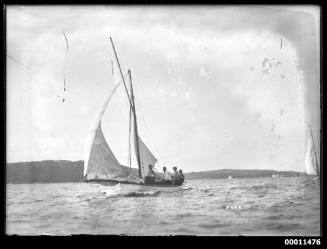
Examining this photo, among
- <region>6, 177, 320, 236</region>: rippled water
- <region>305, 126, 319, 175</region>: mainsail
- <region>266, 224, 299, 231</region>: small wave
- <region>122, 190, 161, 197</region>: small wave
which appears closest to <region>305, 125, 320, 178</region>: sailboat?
<region>305, 126, 319, 175</region>: mainsail

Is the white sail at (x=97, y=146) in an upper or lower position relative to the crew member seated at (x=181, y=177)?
upper

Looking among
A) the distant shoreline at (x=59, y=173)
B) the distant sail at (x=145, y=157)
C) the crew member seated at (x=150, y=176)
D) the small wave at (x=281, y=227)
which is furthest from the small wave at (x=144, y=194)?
the small wave at (x=281, y=227)

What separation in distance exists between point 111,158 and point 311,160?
78.1 inches

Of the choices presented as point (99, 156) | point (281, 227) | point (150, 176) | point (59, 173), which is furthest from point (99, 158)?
point (281, 227)

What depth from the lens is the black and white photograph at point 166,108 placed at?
446 cm

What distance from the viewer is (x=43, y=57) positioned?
4.55 meters

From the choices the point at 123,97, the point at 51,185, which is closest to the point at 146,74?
the point at 123,97

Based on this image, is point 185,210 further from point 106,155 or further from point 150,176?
point 106,155

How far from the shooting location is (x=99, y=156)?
180 inches

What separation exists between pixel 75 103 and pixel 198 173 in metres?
1.41

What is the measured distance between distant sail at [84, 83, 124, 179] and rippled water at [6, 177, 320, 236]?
249 millimetres
